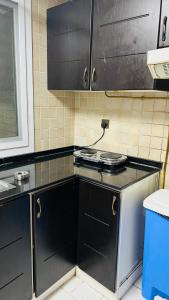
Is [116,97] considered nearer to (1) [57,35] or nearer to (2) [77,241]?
(1) [57,35]

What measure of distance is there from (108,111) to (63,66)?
1.76 feet

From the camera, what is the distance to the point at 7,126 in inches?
68.8

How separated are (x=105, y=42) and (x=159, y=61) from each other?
53cm

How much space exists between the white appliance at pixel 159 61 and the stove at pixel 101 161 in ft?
2.46

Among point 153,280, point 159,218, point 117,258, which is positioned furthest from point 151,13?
point 153,280

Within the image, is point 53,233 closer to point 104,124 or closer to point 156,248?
point 156,248

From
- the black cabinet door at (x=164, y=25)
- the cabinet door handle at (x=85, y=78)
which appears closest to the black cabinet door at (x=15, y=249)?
the cabinet door handle at (x=85, y=78)

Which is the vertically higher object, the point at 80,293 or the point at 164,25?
the point at 164,25

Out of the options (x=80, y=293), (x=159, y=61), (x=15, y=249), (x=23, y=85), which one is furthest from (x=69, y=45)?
(x=80, y=293)

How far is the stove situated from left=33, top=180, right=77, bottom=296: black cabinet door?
13.3 inches

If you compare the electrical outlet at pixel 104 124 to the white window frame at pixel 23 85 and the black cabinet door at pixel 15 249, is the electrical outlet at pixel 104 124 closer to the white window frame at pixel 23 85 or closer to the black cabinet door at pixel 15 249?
the white window frame at pixel 23 85

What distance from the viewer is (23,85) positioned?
5.69 ft

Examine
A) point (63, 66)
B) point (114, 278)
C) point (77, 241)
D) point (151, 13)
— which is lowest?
point (114, 278)

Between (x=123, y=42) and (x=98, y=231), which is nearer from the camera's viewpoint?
(x=123, y=42)
